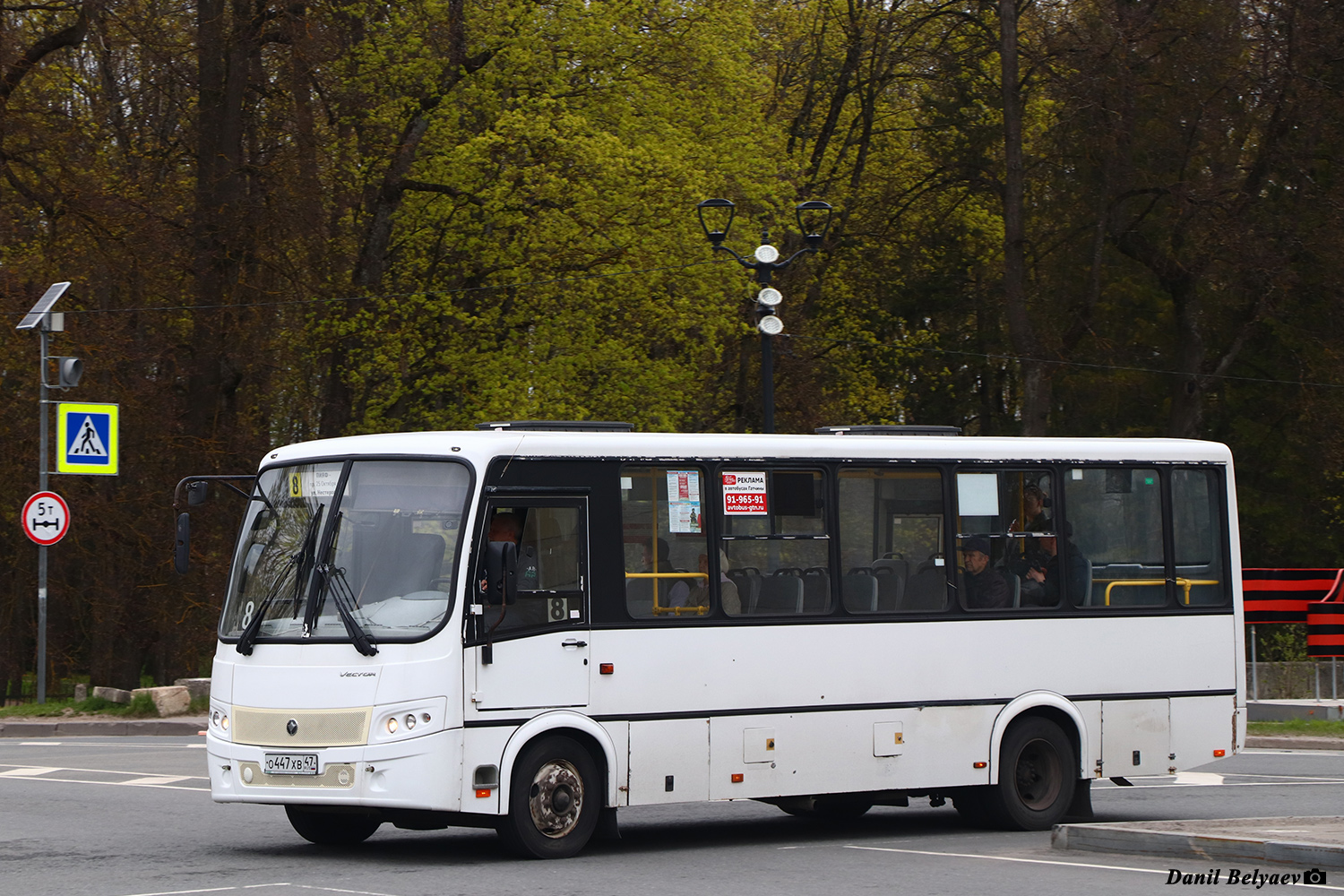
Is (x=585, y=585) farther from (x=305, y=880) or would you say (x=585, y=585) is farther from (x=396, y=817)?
(x=305, y=880)

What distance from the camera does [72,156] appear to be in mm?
31094

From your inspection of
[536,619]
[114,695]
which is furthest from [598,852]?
[114,695]

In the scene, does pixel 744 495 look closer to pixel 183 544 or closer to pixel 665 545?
pixel 665 545

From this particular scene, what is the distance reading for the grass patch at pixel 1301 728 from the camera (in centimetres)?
2292

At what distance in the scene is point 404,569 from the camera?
39.0ft

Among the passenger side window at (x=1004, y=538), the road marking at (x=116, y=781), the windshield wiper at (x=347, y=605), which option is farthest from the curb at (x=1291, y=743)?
the windshield wiper at (x=347, y=605)

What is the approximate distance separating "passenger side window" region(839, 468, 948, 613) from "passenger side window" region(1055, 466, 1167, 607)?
1.26 m

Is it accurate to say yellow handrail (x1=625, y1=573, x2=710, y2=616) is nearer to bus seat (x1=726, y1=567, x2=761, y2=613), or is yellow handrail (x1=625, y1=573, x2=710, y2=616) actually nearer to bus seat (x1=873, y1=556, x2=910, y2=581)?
bus seat (x1=726, y1=567, x2=761, y2=613)

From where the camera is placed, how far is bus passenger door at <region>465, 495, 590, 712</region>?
38.7ft

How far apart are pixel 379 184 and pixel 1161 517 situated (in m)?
23.1

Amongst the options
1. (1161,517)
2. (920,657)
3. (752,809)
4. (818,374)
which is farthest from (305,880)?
(818,374)

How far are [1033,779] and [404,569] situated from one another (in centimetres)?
552

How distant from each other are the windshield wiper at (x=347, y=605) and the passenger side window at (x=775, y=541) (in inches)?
106

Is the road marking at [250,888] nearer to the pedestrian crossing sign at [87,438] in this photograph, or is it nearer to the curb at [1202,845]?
the curb at [1202,845]
